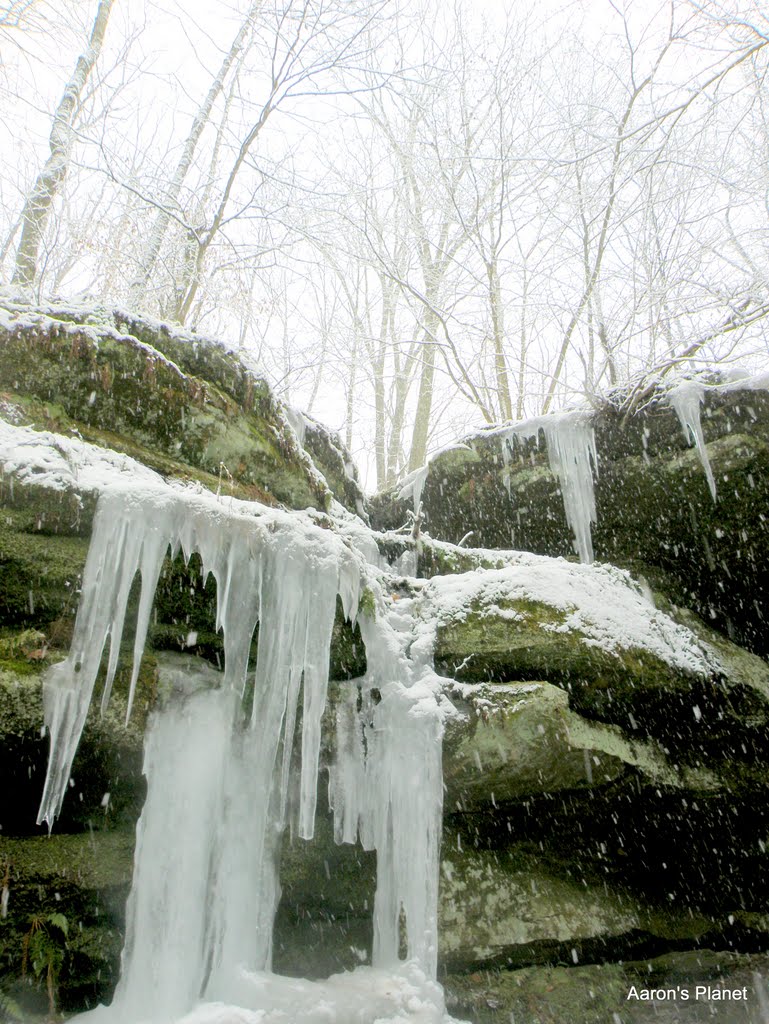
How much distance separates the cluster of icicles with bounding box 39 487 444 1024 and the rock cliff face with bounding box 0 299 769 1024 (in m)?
0.18

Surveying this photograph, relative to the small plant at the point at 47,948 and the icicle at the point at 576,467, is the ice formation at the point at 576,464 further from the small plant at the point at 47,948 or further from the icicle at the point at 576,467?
the small plant at the point at 47,948

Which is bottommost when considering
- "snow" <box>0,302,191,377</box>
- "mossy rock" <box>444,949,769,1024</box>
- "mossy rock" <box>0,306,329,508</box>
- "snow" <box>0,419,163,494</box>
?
"mossy rock" <box>444,949,769,1024</box>

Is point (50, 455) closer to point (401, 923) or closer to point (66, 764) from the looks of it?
point (66, 764)

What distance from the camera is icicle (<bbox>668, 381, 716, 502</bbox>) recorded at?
6219 mm

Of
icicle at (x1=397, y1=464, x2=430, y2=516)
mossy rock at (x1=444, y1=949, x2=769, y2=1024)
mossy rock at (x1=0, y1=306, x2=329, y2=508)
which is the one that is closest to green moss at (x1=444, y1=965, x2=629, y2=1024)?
mossy rock at (x1=444, y1=949, x2=769, y2=1024)

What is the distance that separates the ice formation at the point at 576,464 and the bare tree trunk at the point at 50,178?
6340mm

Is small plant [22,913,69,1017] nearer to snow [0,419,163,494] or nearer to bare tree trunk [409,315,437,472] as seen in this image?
snow [0,419,163,494]

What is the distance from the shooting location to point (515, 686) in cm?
438

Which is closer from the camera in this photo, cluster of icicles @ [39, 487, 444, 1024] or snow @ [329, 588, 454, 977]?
cluster of icicles @ [39, 487, 444, 1024]

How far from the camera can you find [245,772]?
12.7 feet

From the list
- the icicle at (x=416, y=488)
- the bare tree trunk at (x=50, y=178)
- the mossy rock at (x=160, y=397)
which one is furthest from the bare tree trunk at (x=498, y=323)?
the bare tree trunk at (x=50, y=178)

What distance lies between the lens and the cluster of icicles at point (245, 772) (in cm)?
347

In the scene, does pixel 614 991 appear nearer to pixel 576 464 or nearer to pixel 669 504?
pixel 669 504

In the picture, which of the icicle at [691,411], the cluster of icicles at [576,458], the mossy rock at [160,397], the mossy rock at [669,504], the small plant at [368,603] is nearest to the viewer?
the small plant at [368,603]
